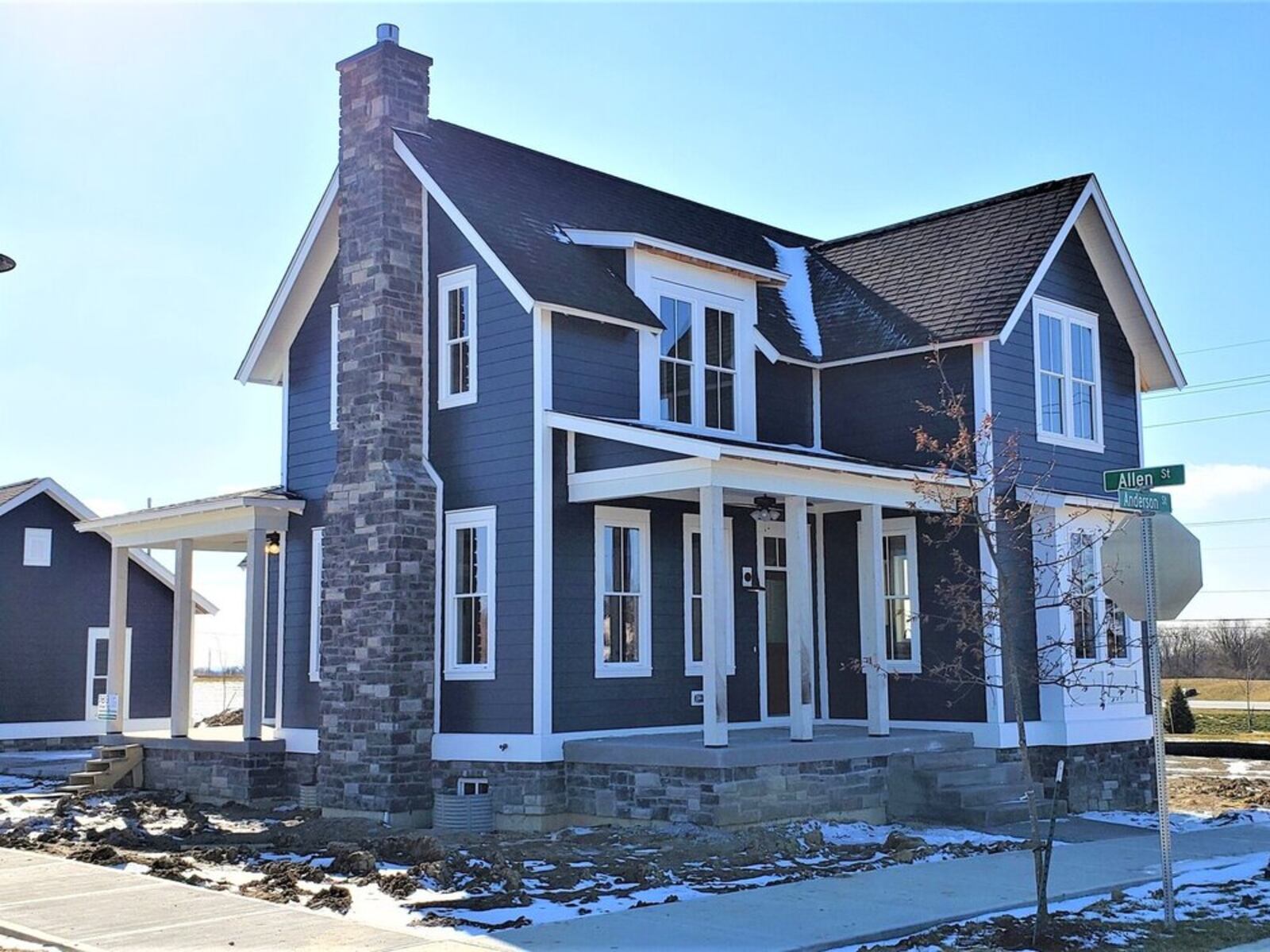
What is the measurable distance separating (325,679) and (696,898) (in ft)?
25.0

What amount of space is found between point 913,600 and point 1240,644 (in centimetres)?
4152

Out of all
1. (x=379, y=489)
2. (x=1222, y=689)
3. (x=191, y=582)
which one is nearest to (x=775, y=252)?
(x=379, y=489)

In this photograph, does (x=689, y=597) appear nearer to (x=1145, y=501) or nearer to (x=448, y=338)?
(x=448, y=338)

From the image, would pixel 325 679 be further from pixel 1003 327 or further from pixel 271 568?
pixel 1003 327

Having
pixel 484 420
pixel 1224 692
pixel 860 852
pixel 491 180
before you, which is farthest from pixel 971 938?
pixel 1224 692

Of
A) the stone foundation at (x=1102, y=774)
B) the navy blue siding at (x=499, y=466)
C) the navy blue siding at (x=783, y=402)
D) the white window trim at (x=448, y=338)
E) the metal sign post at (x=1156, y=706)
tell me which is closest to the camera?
the metal sign post at (x=1156, y=706)

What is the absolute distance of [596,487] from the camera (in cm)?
1563

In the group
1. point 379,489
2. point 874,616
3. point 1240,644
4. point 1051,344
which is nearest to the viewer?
point 874,616

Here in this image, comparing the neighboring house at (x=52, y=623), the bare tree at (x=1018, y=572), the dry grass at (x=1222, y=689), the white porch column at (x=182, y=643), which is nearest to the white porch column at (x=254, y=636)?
the white porch column at (x=182, y=643)

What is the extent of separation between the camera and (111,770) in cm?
1941

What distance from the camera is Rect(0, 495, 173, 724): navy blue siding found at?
88.3 feet

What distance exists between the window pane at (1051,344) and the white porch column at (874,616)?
14.0ft

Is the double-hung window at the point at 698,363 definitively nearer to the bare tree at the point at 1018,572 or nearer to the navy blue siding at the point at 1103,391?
the bare tree at the point at 1018,572

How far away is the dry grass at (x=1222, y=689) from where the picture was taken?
47188 millimetres
